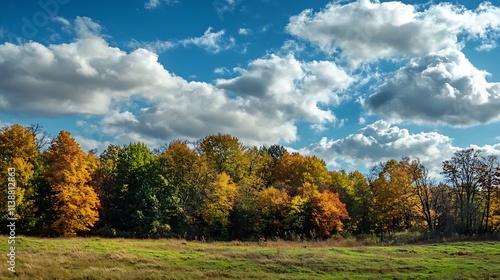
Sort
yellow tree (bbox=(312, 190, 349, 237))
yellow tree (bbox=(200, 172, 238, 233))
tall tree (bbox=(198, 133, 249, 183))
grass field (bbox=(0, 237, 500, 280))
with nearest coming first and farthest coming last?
grass field (bbox=(0, 237, 500, 280)), yellow tree (bbox=(312, 190, 349, 237)), yellow tree (bbox=(200, 172, 238, 233)), tall tree (bbox=(198, 133, 249, 183))

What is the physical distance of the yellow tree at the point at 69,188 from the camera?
5425 cm

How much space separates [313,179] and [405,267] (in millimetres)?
45983

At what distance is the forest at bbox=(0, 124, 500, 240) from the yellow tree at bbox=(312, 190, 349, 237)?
159 mm

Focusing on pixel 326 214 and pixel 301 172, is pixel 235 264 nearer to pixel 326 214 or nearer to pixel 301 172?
pixel 326 214

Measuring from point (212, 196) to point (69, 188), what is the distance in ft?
67.7

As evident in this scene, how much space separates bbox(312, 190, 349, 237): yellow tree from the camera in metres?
62.3

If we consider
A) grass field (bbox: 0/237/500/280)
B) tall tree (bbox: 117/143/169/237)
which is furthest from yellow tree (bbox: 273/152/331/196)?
grass field (bbox: 0/237/500/280)

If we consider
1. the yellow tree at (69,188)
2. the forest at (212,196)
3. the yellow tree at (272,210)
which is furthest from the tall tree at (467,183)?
the yellow tree at (69,188)

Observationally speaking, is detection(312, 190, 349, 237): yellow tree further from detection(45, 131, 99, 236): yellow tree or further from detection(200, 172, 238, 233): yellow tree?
detection(45, 131, 99, 236): yellow tree

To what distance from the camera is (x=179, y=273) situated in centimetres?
2661

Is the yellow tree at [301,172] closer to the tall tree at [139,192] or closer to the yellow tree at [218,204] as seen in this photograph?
the yellow tree at [218,204]

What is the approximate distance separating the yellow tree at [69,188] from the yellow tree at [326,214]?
3181 cm

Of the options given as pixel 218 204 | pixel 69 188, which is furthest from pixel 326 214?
pixel 69 188

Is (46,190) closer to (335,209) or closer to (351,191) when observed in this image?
(335,209)
